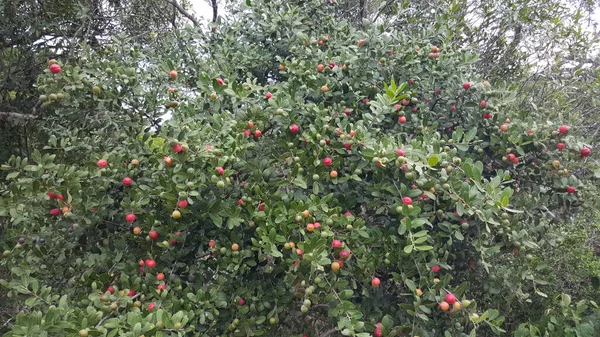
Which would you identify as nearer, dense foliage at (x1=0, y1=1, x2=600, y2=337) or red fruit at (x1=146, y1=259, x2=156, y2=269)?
dense foliage at (x1=0, y1=1, x2=600, y2=337)

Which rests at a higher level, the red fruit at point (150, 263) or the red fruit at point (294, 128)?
the red fruit at point (294, 128)

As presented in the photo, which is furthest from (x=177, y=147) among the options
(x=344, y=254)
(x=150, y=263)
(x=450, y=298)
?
(x=450, y=298)

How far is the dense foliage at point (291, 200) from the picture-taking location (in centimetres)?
226

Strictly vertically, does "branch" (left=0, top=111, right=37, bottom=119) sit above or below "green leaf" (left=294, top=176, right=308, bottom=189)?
above

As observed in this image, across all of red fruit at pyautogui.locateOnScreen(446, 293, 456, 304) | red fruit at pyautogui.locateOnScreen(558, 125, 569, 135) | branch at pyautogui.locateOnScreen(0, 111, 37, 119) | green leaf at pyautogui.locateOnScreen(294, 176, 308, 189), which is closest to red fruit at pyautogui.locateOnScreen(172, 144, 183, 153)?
green leaf at pyautogui.locateOnScreen(294, 176, 308, 189)

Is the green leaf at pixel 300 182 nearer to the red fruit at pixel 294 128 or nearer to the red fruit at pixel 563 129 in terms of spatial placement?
the red fruit at pixel 294 128

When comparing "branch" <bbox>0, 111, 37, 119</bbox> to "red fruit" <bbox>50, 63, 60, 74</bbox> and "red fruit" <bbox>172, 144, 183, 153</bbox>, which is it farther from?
"red fruit" <bbox>172, 144, 183, 153</bbox>

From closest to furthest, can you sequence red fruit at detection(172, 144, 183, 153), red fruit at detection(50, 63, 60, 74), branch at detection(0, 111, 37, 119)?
red fruit at detection(172, 144, 183, 153), red fruit at detection(50, 63, 60, 74), branch at detection(0, 111, 37, 119)

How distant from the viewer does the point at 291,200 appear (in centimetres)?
249

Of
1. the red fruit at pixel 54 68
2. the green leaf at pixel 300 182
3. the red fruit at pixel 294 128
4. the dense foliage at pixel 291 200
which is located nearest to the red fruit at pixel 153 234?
the dense foliage at pixel 291 200

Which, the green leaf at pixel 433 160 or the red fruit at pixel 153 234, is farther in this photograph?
the red fruit at pixel 153 234

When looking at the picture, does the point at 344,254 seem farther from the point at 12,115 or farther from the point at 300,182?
the point at 12,115

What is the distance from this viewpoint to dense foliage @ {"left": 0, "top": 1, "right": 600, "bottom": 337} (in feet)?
7.40

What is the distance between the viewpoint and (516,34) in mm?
4914
